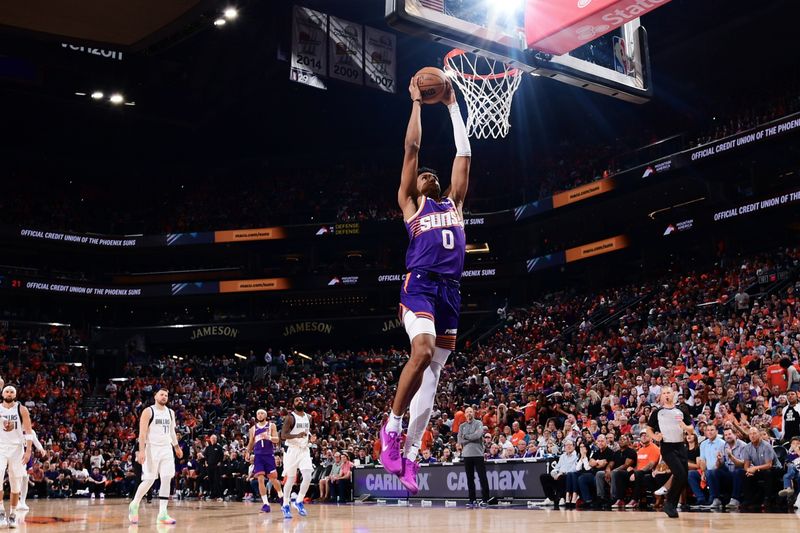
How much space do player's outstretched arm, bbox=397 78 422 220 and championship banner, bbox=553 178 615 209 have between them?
28474 mm

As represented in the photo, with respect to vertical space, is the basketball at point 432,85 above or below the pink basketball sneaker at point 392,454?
above

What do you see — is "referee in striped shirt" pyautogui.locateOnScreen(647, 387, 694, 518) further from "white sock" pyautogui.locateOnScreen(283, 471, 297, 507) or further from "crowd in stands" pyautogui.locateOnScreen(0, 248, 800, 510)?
"white sock" pyautogui.locateOnScreen(283, 471, 297, 507)

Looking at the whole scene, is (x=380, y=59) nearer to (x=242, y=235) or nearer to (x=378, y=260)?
(x=378, y=260)

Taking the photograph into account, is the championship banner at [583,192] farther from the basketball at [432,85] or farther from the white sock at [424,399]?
the white sock at [424,399]

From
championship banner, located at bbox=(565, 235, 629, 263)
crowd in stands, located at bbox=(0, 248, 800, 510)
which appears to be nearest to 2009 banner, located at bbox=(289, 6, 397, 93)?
crowd in stands, located at bbox=(0, 248, 800, 510)

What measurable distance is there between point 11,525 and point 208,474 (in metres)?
12.7

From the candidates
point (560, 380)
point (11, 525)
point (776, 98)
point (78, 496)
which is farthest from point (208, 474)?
point (776, 98)

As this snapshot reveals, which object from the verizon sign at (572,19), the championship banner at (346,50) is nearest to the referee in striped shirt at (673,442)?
the verizon sign at (572,19)

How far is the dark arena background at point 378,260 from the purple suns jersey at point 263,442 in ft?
1.04

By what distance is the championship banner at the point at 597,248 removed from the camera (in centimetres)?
3366

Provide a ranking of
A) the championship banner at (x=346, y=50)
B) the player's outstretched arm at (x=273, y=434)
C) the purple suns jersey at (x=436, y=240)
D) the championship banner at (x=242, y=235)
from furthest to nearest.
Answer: the championship banner at (x=242, y=235) < the championship banner at (x=346, y=50) < the player's outstretched arm at (x=273, y=434) < the purple suns jersey at (x=436, y=240)

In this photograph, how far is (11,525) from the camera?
36.3 ft

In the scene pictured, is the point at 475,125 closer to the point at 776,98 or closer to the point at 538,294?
the point at 776,98

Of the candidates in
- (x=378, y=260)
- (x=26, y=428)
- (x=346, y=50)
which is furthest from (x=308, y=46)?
(x=378, y=260)
